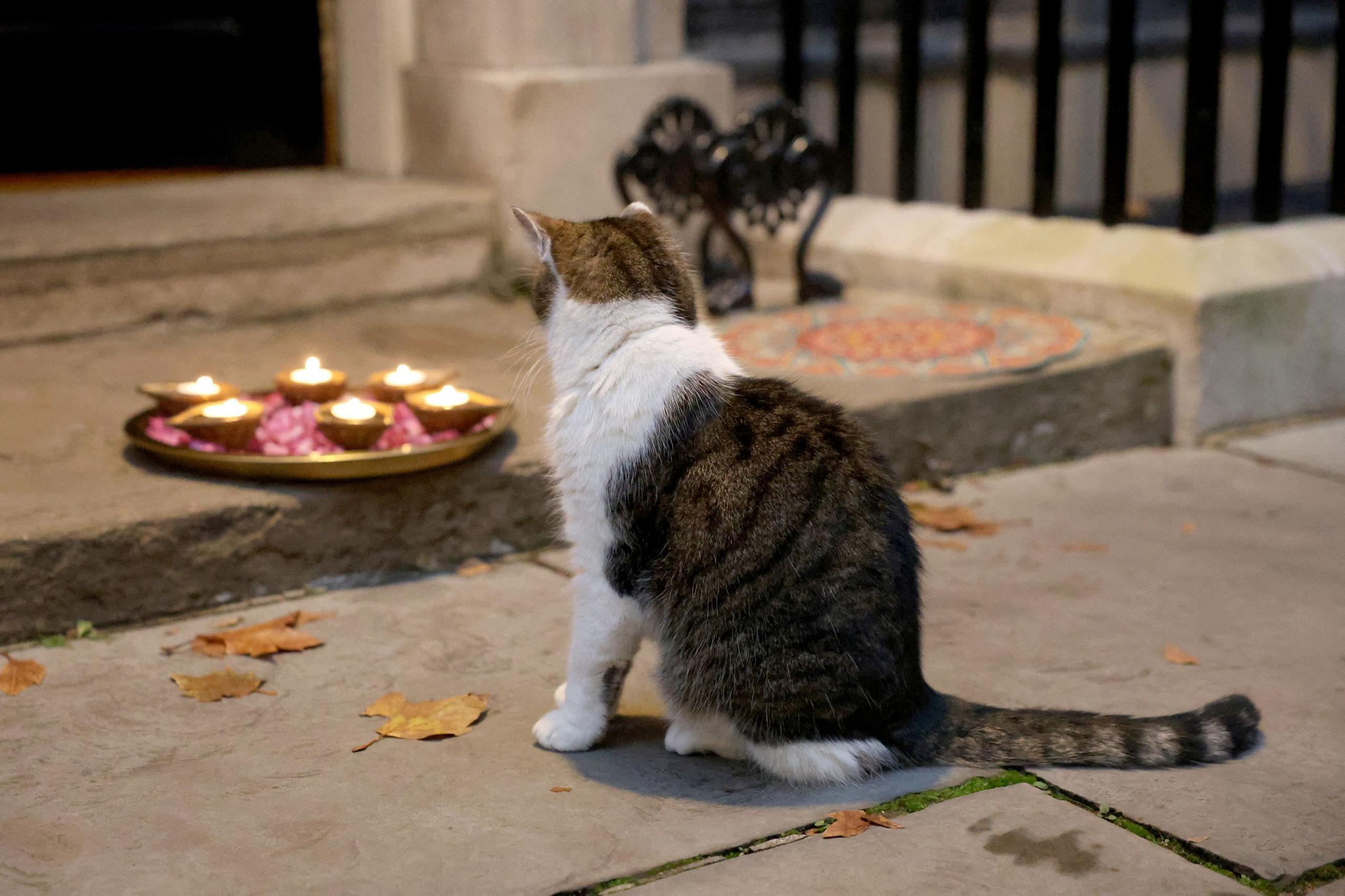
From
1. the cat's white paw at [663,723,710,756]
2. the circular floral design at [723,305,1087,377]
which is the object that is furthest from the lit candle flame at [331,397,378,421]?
the circular floral design at [723,305,1087,377]

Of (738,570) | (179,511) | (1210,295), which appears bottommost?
(179,511)

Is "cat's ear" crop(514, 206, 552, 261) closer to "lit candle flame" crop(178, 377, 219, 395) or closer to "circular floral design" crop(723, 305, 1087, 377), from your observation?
"lit candle flame" crop(178, 377, 219, 395)

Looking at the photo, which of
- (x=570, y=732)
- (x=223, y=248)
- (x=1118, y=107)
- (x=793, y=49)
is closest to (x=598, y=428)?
(x=570, y=732)

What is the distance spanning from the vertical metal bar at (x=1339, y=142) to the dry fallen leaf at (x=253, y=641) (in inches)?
146

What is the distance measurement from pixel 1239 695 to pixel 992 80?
540cm

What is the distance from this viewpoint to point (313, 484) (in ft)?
10.8

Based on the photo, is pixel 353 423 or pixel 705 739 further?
pixel 353 423

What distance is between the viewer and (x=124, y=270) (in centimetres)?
443

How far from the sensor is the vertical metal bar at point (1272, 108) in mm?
4469

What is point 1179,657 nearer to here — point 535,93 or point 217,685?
point 217,685

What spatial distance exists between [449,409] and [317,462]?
350 millimetres

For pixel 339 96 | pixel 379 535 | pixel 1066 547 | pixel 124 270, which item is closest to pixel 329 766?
pixel 379 535

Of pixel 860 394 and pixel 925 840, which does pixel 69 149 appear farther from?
pixel 925 840

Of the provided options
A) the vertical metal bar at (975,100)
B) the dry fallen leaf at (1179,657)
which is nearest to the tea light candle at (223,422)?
the dry fallen leaf at (1179,657)
